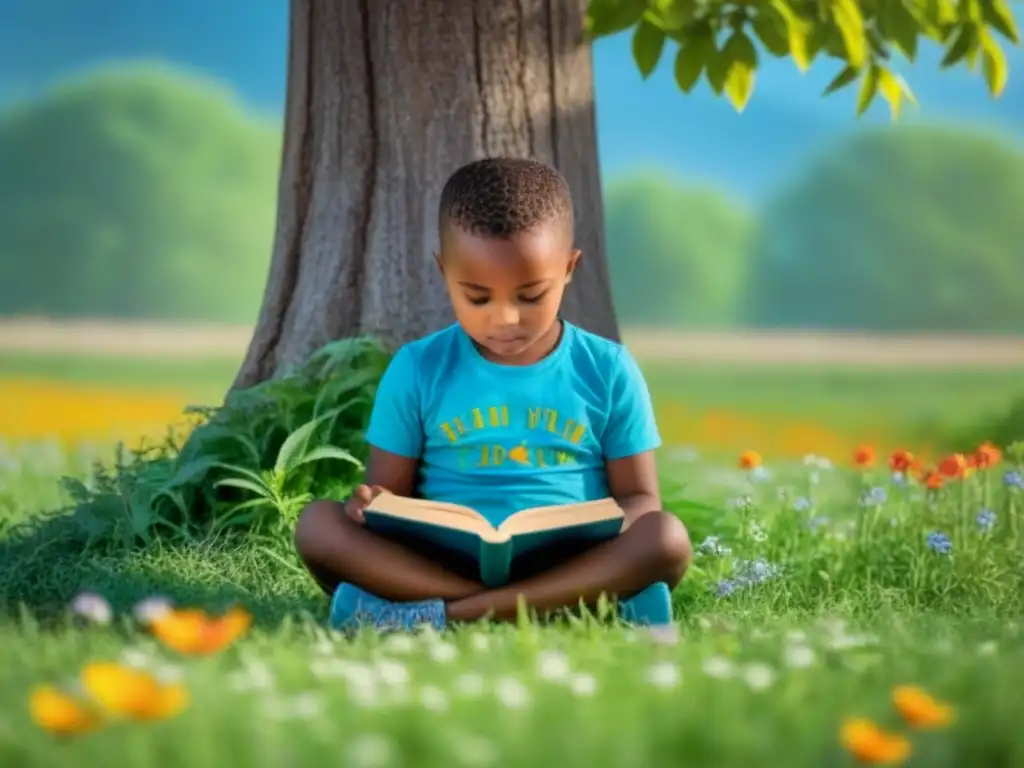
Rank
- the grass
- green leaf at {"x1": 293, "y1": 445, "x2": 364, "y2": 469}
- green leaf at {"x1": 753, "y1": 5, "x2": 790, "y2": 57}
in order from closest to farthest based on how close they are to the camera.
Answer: the grass → green leaf at {"x1": 293, "y1": 445, "x2": 364, "y2": 469} → green leaf at {"x1": 753, "y1": 5, "x2": 790, "y2": 57}

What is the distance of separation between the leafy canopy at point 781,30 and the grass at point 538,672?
1758mm

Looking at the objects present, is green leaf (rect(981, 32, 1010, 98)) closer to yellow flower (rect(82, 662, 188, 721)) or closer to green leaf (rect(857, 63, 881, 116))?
green leaf (rect(857, 63, 881, 116))

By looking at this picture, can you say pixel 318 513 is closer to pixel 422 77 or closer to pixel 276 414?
pixel 276 414

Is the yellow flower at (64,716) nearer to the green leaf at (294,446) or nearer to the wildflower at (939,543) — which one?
the green leaf at (294,446)

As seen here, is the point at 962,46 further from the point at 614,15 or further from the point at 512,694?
the point at 512,694

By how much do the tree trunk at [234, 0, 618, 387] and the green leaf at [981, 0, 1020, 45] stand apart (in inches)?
59.8

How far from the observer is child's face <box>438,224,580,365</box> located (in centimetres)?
352

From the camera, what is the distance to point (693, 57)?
5086 millimetres

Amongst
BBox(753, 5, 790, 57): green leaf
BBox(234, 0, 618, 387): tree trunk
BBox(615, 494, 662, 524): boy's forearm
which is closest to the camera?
BBox(615, 494, 662, 524): boy's forearm

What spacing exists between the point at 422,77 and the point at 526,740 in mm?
3663

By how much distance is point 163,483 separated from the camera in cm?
488

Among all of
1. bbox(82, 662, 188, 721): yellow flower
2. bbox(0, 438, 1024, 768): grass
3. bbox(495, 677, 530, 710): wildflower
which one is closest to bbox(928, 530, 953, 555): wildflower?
bbox(0, 438, 1024, 768): grass

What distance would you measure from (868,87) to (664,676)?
356 cm

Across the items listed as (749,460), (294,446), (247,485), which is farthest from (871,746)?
(749,460)
